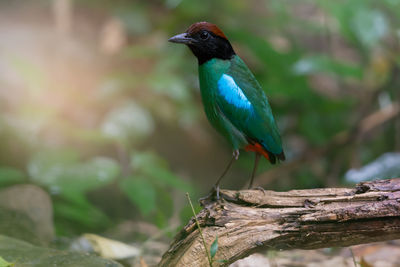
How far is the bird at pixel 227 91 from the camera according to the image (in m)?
3.07

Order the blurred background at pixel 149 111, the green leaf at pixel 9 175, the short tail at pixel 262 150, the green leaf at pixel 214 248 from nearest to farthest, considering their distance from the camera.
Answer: the green leaf at pixel 214 248
the short tail at pixel 262 150
the green leaf at pixel 9 175
the blurred background at pixel 149 111

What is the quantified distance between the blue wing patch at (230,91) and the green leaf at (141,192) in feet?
5.85

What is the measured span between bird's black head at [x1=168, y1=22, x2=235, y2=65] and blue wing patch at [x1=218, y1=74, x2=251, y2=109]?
19 centimetres

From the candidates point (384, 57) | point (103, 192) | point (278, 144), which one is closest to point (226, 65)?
point (278, 144)

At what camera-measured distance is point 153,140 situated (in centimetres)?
734

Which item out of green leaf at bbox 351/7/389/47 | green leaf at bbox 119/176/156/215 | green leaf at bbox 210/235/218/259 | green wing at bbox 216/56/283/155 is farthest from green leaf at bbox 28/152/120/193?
green leaf at bbox 351/7/389/47

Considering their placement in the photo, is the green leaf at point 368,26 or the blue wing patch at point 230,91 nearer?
the blue wing patch at point 230,91

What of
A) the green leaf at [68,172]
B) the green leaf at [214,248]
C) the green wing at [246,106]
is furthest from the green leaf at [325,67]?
the green leaf at [214,248]

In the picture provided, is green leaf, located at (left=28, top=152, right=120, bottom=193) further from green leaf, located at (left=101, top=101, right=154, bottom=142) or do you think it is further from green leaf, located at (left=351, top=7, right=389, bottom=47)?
green leaf, located at (left=351, top=7, right=389, bottom=47)

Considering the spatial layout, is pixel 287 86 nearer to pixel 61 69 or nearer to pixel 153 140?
pixel 153 140

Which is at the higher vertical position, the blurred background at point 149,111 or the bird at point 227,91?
the blurred background at point 149,111

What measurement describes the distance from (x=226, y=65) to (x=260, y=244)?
48.3 inches

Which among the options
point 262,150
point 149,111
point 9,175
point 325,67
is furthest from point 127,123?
point 262,150

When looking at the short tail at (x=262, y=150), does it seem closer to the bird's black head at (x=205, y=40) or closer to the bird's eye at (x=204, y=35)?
the bird's black head at (x=205, y=40)
